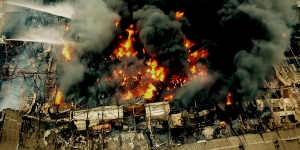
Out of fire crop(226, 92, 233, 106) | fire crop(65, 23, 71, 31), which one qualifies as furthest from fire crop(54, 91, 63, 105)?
fire crop(226, 92, 233, 106)

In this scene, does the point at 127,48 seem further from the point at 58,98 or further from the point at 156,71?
the point at 58,98

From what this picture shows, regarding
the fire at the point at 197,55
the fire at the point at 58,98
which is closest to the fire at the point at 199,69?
the fire at the point at 197,55

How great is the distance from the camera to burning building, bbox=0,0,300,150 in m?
17.0

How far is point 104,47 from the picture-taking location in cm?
2405

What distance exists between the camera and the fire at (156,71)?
2358cm

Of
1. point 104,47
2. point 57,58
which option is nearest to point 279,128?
point 104,47

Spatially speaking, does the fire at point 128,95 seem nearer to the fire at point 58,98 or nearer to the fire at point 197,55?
the fire at point 58,98

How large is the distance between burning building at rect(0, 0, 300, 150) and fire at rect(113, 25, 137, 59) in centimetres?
12

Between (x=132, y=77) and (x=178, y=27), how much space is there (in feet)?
24.9

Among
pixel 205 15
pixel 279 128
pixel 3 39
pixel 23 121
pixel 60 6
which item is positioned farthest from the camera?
pixel 60 6

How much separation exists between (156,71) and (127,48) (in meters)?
4.69

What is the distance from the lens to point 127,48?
25344 millimetres

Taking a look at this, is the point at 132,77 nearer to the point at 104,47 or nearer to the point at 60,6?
the point at 104,47

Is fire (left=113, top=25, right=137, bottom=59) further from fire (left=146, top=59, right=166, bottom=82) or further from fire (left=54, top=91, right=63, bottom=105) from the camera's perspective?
fire (left=54, top=91, right=63, bottom=105)
